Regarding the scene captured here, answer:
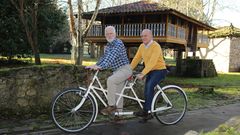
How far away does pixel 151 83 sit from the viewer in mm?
7285

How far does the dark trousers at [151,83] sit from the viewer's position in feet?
23.9

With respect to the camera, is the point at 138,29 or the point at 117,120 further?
the point at 138,29

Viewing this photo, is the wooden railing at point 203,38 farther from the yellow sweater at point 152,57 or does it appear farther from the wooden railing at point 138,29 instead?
the yellow sweater at point 152,57

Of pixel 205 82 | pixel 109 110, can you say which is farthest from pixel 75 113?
pixel 205 82

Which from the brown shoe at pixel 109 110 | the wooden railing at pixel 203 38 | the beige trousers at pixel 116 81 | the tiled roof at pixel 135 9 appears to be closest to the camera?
the beige trousers at pixel 116 81

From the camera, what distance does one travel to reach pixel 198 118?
8.50 metres

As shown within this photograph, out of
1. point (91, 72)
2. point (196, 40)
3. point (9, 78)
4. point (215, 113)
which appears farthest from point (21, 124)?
point (196, 40)

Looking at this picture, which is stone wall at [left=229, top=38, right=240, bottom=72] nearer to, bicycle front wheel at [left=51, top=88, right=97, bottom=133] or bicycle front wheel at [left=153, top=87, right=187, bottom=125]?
bicycle front wheel at [left=153, top=87, right=187, bottom=125]

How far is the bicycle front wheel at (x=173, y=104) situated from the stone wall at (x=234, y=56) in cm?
2746

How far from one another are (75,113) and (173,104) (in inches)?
92.2

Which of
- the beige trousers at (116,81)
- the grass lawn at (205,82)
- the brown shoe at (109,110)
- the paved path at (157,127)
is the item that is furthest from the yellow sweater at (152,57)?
the grass lawn at (205,82)

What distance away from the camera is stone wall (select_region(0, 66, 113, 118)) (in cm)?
768

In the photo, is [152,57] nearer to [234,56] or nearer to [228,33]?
[228,33]

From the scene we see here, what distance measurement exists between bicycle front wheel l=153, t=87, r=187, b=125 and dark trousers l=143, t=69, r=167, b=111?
0.21 meters
